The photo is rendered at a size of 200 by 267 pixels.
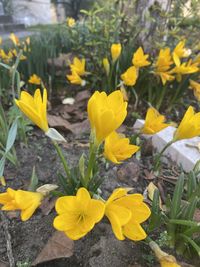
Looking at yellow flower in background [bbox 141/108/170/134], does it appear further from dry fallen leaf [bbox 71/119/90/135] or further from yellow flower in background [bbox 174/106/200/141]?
dry fallen leaf [bbox 71/119/90/135]

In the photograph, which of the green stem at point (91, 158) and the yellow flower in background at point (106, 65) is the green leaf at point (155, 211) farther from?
the yellow flower in background at point (106, 65)

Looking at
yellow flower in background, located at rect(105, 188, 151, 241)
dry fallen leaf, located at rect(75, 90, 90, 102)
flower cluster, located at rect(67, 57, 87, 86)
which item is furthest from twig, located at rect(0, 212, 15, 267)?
dry fallen leaf, located at rect(75, 90, 90, 102)

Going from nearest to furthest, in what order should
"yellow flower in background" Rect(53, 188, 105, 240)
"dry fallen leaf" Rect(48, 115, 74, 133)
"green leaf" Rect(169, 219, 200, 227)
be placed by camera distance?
"yellow flower in background" Rect(53, 188, 105, 240), "green leaf" Rect(169, 219, 200, 227), "dry fallen leaf" Rect(48, 115, 74, 133)

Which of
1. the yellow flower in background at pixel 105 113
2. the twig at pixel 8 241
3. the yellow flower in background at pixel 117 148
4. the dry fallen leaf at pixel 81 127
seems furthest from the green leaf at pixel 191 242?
the dry fallen leaf at pixel 81 127

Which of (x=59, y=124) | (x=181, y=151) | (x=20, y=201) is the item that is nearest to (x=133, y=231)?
(x=20, y=201)

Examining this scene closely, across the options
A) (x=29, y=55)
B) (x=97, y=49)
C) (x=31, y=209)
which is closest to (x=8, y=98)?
(x=29, y=55)

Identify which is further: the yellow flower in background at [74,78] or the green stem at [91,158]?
the yellow flower in background at [74,78]

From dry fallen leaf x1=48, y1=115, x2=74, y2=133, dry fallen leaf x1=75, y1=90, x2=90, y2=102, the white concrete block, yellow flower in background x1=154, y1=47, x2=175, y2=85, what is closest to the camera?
the white concrete block
